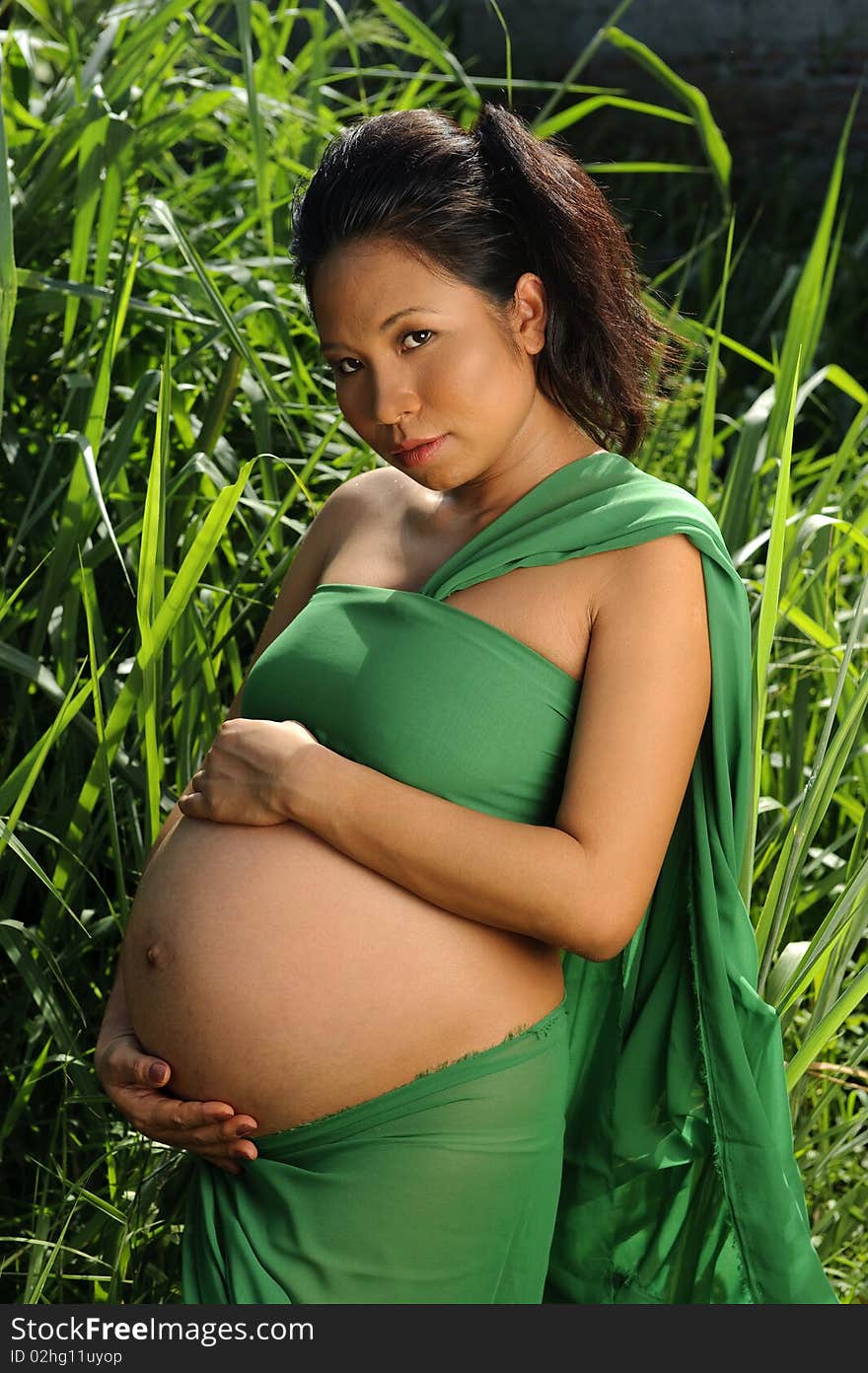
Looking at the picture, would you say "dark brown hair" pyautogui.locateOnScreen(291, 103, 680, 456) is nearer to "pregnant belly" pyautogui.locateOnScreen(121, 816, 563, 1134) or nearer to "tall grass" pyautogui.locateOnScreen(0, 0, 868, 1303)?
"tall grass" pyautogui.locateOnScreen(0, 0, 868, 1303)

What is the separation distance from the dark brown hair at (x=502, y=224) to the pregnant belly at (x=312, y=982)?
0.55m

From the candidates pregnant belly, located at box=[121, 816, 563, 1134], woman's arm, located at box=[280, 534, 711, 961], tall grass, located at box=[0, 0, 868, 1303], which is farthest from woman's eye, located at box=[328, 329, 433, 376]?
pregnant belly, located at box=[121, 816, 563, 1134]

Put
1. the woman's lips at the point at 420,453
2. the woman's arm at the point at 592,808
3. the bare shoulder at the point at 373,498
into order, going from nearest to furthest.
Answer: the woman's arm at the point at 592,808
the woman's lips at the point at 420,453
the bare shoulder at the point at 373,498

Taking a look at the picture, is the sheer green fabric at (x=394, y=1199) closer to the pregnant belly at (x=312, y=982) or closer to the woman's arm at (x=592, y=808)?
the pregnant belly at (x=312, y=982)

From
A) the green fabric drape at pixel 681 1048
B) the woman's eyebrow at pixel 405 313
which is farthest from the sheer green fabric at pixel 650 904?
the woman's eyebrow at pixel 405 313

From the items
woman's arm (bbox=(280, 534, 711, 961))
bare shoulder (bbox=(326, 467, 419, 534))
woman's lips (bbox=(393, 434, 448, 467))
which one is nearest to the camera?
woman's arm (bbox=(280, 534, 711, 961))

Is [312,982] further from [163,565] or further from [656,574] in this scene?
[163,565]

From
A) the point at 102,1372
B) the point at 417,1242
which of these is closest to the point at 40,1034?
the point at 102,1372

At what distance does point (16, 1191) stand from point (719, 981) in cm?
112

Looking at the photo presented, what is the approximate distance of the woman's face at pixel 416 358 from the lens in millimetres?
1352

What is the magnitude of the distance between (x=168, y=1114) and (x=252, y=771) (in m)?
0.33

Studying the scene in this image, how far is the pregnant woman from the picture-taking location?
130 centimetres

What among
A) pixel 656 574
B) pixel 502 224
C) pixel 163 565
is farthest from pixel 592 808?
pixel 163 565

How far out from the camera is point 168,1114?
1.36 meters
